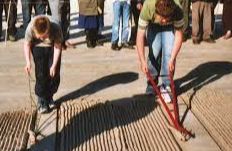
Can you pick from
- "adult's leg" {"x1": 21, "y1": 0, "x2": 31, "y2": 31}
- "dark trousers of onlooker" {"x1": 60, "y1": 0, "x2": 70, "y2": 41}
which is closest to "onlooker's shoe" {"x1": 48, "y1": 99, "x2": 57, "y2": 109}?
"dark trousers of onlooker" {"x1": 60, "y1": 0, "x2": 70, "y2": 41}

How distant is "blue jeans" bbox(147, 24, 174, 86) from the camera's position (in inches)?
344

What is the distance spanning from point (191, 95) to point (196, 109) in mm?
642

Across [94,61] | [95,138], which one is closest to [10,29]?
[94,61]

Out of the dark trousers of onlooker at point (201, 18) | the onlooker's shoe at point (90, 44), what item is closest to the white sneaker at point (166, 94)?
the onlooker's shoe at point (90, 44)

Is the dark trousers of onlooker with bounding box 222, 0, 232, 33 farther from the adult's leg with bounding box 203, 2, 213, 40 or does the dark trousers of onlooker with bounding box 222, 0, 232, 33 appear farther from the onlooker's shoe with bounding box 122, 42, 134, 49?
the onlooker's shoe with bounding box 122, 42, 134, 49

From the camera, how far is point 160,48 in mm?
8953

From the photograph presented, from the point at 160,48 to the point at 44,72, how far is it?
68.9 inches

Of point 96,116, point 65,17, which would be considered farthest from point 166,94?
point 65,17

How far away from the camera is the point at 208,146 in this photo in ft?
23.9

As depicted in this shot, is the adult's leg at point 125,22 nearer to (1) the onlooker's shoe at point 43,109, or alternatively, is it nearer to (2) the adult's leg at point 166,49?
(2) the adult's leg at point 166,49

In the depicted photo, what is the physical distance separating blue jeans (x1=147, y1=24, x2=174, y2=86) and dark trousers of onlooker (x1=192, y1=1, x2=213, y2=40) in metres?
3.53

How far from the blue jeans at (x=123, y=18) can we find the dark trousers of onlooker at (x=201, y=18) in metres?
1.41

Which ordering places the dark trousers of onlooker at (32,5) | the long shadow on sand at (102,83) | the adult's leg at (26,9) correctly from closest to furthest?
the long shadow on sand at (102,83) → the dark trousers of onlooker at (32,5) → the adult's leg at (26,9)

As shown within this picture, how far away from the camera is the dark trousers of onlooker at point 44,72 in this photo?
8234 millimetres
